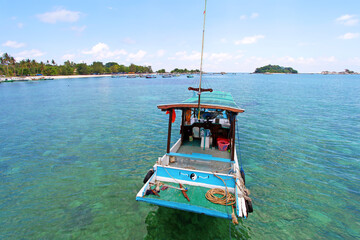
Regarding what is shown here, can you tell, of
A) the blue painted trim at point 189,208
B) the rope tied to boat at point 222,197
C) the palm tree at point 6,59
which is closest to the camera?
the blue painted trim at point 189,208

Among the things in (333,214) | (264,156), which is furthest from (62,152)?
(333,214)

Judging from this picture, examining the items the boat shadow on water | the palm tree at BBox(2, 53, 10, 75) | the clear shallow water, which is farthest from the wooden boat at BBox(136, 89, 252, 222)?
the palm tree at BBox(2, 53, 10, 75)

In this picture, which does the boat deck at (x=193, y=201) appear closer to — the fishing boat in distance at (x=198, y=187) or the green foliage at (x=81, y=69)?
the fishing boat in distance at (x=198, y=187)

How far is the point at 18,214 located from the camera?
7773mm

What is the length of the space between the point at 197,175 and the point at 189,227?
192 centimetres

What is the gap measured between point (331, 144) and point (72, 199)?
60.4ft

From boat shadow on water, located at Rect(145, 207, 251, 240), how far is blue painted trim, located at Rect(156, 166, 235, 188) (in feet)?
4.90

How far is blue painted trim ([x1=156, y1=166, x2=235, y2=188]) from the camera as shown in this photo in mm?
6591

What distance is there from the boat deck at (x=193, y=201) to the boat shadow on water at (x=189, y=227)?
4.46ft

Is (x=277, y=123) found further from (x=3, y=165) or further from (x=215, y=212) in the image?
(x=3, y=165)

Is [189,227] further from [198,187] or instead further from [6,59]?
[6,59]

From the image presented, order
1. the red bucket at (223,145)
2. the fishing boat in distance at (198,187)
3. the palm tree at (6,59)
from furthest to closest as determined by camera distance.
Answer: the palm tree at (6,59) < the red bucket at (223,145) < the fishing boat in distance at (198,187)

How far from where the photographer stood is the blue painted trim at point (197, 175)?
6.59 meters

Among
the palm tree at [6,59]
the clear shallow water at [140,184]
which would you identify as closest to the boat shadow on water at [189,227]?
the clear shallow water at [140,184]
